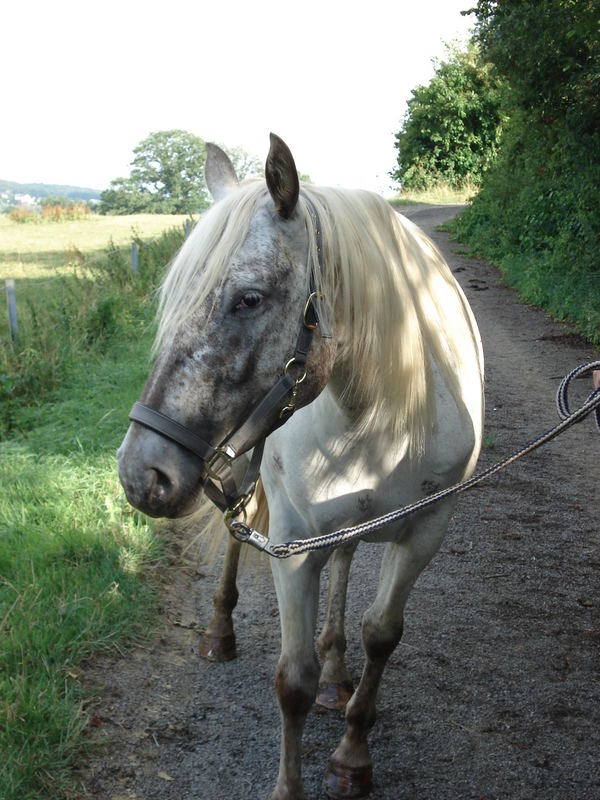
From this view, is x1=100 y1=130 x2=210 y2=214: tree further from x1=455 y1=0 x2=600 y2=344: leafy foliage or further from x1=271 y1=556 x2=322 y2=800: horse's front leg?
x1=271 y1=556 x2=322 y2=800: horse's front leg

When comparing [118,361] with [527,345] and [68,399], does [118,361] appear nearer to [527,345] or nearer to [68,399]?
[68,399]

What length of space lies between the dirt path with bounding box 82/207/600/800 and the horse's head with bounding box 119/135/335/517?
1.46m

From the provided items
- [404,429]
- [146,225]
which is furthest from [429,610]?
[146,225]

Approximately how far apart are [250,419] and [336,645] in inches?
69.9

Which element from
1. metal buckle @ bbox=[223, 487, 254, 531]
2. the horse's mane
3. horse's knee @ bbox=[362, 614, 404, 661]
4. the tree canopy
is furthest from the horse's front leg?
the tree canopy

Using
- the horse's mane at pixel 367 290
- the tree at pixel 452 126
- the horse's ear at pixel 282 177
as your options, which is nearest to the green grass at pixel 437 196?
the tree at pixel 452 126

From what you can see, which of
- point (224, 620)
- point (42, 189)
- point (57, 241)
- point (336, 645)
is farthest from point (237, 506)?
point (42, 189)

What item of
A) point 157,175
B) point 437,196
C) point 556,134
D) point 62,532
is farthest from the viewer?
point 157,175

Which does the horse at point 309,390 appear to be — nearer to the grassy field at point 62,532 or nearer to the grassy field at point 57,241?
the grassy field at point 62,532

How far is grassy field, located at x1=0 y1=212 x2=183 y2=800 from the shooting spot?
2787 mm

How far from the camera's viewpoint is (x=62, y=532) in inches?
163

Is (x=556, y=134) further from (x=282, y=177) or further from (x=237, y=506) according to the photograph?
(x=237, y=506)

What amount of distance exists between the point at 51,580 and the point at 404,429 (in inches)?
81.2

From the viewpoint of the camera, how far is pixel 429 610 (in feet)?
13.2
